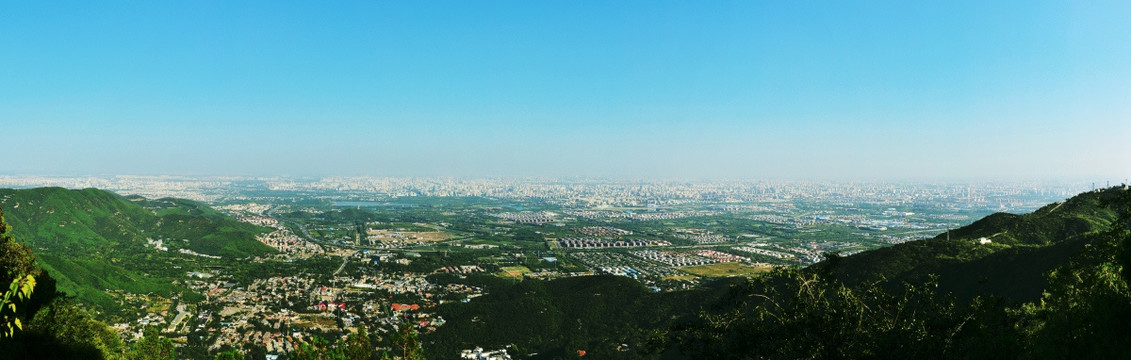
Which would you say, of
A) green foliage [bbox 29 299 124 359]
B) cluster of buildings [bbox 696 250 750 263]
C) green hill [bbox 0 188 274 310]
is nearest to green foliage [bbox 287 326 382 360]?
green foliage [bbox 29 299 124 359]

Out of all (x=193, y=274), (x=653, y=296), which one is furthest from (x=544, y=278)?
(x=193, y=274)

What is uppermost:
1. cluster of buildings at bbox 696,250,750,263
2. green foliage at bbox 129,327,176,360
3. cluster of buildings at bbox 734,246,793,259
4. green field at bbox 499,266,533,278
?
green foliage at bbox 129,327,176,360

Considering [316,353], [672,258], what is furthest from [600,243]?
[316,353]

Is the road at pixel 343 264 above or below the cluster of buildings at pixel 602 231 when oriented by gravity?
below

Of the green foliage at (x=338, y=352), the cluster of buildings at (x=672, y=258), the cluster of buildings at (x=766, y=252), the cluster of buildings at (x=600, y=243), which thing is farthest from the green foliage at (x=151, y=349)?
the cluster of buildings at (x=766, y=252)

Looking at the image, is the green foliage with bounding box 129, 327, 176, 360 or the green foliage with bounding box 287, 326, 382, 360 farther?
the green foliage with bounding box 129, 327, 176, 360

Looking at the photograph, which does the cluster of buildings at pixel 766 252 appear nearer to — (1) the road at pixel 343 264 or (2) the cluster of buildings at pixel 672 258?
(2) the cluster of buildings at pixel 672 258

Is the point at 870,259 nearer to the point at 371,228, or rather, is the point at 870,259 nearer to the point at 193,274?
the point at 193,274

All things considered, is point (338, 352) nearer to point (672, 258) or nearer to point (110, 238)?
point (672, 258)

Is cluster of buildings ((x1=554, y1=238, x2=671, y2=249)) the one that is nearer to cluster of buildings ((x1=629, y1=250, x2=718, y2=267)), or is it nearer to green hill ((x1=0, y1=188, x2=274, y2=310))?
cluster of buildings ((x1=629, y1=250, x2=718, y2=267))
